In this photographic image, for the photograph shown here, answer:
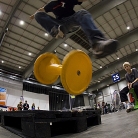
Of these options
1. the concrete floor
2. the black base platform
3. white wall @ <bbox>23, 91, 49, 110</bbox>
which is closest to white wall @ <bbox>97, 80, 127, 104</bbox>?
white wall @ <bbox>23, 91, 49, 110</bbox>

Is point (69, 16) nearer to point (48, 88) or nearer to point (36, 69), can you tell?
point (36, 69)

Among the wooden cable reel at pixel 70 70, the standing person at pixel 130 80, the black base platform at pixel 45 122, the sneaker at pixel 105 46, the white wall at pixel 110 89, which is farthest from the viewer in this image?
the white wall at pixel 110 89

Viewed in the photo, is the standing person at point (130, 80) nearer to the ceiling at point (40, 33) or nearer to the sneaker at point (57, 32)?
the sneaker at point (57, 32)

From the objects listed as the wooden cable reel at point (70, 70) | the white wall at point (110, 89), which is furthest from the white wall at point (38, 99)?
the wooden cable reel at point (70, 70)

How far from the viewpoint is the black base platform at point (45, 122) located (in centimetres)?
204

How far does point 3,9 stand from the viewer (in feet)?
33.2

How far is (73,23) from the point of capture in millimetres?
2264

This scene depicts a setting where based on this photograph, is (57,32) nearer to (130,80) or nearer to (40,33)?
(130,80)

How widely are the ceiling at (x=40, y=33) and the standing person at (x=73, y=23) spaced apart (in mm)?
8582

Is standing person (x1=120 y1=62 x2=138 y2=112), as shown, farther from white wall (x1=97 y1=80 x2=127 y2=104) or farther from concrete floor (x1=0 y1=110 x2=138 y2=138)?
white wall (x1=97 y1=80 x2=127 y2=104)

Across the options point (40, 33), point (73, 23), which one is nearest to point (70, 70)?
point (73, 23)

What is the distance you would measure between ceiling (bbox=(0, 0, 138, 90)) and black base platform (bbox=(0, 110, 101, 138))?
908 cm

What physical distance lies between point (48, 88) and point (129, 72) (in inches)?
749

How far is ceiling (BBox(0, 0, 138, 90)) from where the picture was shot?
10273mm
